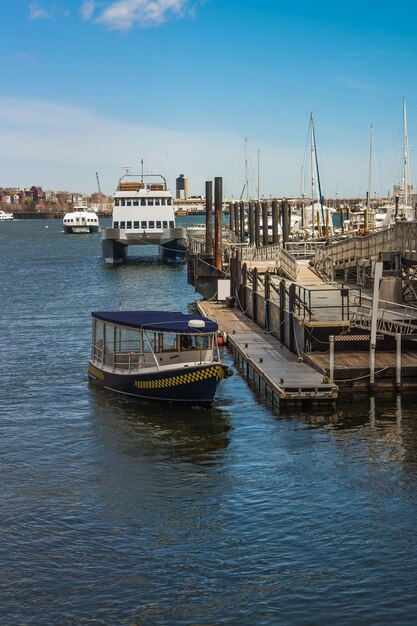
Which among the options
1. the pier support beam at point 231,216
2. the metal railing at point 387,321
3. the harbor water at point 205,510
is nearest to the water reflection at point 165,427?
the harbor water at point 205,510

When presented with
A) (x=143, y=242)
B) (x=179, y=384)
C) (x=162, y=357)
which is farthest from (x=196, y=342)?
(x=143, y=242)

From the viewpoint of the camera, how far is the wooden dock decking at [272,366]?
1196 inches

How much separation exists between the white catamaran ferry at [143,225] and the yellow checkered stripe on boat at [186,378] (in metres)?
67.9

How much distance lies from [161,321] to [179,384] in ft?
8.20

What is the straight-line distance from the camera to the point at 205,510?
21.7 metres

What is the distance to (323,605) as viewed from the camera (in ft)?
55.9

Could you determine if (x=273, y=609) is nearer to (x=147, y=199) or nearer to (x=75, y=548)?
(x=75, y=548)

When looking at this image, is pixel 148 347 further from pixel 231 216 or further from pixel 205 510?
pixel 231 216

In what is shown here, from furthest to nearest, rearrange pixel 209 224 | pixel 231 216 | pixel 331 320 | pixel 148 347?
1. pixel 231 216
2. pixel 209 224
3. pixel 331 320
4. pixel 148 347

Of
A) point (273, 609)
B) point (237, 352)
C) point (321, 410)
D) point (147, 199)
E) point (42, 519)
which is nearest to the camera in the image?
point (273, 609)

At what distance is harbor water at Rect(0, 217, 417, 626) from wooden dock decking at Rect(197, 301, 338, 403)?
59 centimetres

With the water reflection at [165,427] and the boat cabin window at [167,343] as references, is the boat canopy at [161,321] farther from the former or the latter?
the water reflection at [165,427]

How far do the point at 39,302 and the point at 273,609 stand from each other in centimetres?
5288

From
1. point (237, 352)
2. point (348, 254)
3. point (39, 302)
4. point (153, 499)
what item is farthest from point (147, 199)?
point (153, 499)
